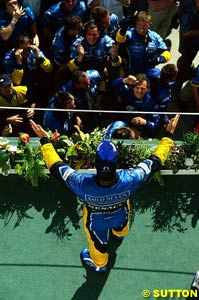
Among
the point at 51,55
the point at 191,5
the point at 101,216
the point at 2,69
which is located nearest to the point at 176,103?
the point at 191,5

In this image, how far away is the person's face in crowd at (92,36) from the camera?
23.0 feet

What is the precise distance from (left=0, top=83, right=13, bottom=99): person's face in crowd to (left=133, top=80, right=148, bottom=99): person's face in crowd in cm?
139

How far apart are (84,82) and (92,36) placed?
0.64 m

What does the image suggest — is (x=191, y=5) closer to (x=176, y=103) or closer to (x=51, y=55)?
(x=176, y=103)

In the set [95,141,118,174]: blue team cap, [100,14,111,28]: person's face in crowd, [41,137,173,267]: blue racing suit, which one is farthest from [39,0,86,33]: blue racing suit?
[95,141,118,174]: blue team cap

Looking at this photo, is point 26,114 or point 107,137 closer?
point 107,137

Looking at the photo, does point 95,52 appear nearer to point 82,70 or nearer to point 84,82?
point 82,70

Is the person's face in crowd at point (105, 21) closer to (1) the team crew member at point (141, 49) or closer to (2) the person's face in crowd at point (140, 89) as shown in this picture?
(1) the team crew member at point (141, 49)

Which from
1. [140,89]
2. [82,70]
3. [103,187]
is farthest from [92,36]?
[103,187]

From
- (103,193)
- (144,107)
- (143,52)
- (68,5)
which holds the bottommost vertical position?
(144,107)

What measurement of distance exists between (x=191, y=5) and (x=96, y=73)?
161 cm

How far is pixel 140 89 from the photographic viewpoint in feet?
22.4

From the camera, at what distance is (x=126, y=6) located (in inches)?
315

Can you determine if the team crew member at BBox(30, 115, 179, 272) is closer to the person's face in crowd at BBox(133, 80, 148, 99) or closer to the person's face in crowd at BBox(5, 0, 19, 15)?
the person's face in crowd at BBox(133, 80, 148, 99)
